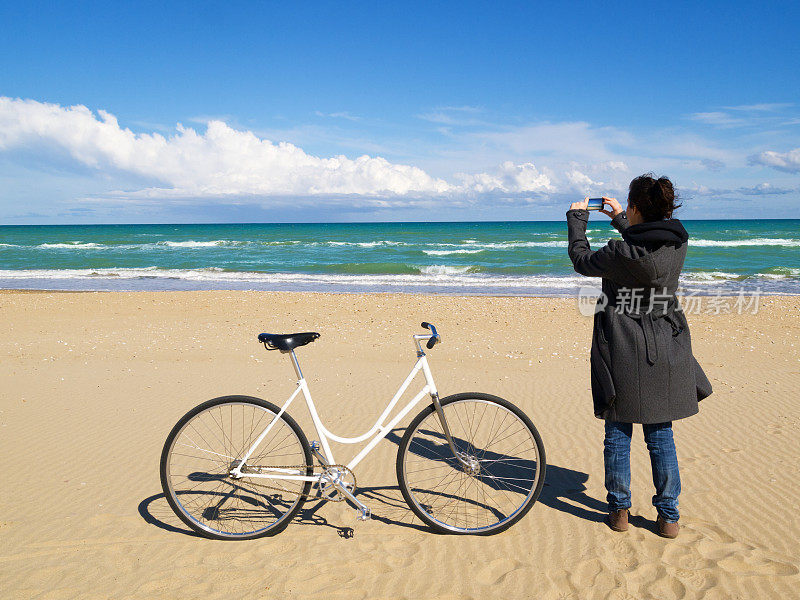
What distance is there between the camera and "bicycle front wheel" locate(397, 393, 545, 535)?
11.0ft

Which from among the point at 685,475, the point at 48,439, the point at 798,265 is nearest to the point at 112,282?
the point at 48,439

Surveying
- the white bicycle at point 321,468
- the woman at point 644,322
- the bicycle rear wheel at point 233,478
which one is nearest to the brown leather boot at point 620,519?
the woman at point 644,322

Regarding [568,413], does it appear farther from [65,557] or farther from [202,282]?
[202,282]

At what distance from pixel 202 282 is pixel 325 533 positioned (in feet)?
75.5

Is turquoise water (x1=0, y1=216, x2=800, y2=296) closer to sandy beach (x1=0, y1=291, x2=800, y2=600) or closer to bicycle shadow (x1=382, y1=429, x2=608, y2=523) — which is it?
sandy beach (x1=0, y1=291, x2=800, y2=600)

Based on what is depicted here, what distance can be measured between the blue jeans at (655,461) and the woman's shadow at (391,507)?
0.42m

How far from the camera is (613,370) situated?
316 centimetres

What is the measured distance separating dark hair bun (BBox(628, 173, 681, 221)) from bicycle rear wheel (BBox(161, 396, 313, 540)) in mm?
2343

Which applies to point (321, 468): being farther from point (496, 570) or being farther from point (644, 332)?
point (644, 332)

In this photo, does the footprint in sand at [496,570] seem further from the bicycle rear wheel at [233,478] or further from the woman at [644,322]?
the bicycle rear wheel at [233,478]

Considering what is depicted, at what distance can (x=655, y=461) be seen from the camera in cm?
331

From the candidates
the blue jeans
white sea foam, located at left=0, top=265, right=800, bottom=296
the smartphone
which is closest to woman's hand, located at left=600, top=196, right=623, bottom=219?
the smartphone

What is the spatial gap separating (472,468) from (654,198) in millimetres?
1927

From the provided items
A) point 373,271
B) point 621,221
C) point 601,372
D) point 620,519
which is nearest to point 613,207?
point 621,221
